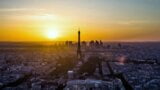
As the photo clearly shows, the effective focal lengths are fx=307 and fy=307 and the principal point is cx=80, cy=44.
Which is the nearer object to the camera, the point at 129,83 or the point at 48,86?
the point at 48,86

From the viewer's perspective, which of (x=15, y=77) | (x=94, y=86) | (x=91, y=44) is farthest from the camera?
(x=91, y=44)

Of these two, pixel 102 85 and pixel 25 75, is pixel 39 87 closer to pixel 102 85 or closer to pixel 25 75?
pixel 102 85

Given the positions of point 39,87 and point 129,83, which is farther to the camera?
point 129,83

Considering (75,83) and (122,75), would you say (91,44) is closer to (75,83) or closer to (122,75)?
(122,75)

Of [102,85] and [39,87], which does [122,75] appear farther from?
[39,87]

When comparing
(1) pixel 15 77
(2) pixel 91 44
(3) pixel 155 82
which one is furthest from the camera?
(2) pixel 91 44

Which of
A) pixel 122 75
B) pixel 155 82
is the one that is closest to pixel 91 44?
pixel 122 75

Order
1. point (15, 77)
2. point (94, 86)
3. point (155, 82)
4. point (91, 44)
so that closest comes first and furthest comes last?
point (94, 86) < point (155, 82) < point (15, 77) < point (91, 44)

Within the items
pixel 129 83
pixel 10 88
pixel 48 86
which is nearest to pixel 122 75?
pixel 129 83
